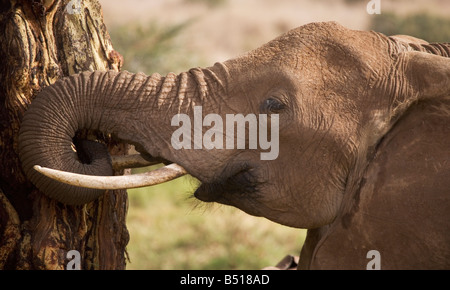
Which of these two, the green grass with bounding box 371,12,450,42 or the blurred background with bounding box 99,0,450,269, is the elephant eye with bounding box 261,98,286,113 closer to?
the blurred background with bounding box 99,0,450,269

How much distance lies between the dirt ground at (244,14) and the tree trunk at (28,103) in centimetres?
1351

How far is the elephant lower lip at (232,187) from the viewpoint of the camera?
10.8 ft

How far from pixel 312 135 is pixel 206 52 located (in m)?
13.7

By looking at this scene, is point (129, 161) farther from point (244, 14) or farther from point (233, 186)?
point (244, 14)

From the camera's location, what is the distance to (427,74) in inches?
126

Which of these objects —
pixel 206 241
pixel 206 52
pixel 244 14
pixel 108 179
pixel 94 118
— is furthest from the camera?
pixel 244 14

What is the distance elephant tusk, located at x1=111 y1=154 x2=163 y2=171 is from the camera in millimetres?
3281

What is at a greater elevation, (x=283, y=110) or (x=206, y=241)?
(x=206, y=241)

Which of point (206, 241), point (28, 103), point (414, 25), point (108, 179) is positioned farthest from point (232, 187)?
point (414, 25)

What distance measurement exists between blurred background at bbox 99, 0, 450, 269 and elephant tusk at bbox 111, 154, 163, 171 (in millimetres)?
205

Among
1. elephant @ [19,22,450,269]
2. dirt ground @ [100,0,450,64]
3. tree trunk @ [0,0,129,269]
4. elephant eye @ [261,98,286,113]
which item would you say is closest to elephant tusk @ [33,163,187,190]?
elephant @ [19,22,450,269]

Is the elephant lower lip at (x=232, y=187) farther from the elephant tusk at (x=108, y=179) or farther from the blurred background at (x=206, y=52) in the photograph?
the elephant tusk at (x=108, y=179)

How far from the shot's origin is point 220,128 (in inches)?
129

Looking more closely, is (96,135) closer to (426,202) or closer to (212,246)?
(426,202)
